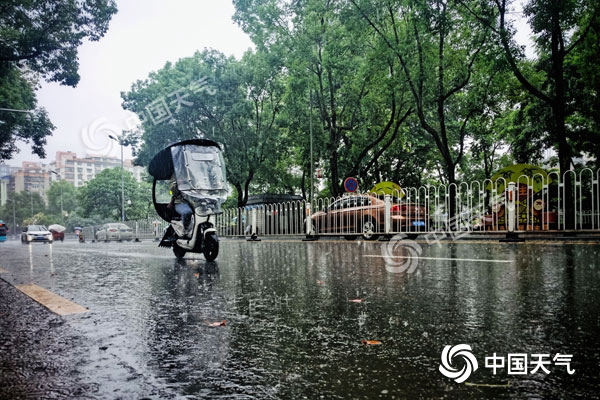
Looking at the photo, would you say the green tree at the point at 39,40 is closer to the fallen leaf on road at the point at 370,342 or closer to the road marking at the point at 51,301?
the road marking at the point at 51,301

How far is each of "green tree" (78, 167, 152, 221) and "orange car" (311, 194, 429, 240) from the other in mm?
52561

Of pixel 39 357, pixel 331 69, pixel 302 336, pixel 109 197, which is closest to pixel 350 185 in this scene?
pixel 331 69

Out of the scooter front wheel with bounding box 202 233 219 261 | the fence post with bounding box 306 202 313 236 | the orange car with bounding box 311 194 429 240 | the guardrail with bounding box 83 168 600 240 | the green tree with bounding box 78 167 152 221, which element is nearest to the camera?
the scooter front wheel with bounding box 202 233 219 261

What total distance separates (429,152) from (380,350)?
31.7 metres

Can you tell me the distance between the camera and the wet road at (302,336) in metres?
1.96

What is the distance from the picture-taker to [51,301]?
411 cm

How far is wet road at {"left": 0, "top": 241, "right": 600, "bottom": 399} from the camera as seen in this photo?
1.96m

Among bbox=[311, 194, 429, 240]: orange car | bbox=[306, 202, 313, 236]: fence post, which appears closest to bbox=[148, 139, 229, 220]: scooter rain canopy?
bbox=[311, 194, 429, 240]: orange car

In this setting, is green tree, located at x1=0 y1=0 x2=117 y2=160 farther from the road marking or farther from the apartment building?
the apartment building

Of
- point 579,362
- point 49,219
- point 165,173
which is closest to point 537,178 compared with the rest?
point 165,173

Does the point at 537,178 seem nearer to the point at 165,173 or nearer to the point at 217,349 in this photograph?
the point at 165,173

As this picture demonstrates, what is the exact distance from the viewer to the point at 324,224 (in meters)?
18.3

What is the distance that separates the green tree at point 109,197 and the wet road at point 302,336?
63129 millimetres

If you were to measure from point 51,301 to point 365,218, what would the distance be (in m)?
13.1
